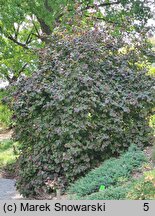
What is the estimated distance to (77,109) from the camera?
18.2ft

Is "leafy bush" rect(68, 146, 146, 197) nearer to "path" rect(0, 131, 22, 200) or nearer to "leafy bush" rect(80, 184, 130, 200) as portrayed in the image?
"leafy bush" rect(80, 184, 130, 200)

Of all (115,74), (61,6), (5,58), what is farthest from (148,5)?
(115,74)

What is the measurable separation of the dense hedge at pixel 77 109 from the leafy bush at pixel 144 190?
160 cm

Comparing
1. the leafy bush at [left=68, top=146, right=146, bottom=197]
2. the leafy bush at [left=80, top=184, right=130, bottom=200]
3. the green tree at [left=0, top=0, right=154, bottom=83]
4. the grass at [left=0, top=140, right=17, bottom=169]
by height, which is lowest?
the leafy bush at [left=80, top=184, right=130, bottom=200]

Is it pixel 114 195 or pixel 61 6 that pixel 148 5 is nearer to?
pixel 61 6

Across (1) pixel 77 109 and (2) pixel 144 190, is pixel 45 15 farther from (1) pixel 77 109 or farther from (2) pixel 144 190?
(2) pixel 144 190

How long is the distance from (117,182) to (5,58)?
8.67 m

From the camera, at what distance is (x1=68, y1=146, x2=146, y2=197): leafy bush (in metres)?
4.96

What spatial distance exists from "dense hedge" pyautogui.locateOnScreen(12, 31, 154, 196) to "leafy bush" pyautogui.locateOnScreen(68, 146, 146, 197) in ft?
1.16

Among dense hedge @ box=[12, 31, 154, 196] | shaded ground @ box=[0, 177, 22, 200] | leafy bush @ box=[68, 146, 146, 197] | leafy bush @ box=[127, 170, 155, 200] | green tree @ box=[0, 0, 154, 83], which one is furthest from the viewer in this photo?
green tree @ box=[0, 0, 154, 83]

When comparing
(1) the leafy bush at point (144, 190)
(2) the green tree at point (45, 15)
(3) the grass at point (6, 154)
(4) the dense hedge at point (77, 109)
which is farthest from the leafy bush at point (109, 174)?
(3) the grass at point (6, 154)

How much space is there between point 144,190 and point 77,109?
194cm

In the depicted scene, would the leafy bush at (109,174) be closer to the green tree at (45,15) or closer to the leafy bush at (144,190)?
the leafy bush at (144,190)

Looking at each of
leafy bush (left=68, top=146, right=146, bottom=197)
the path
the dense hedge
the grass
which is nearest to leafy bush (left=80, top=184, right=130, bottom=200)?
leafy bush (left=68, top=146, right=146, bottom=197)
